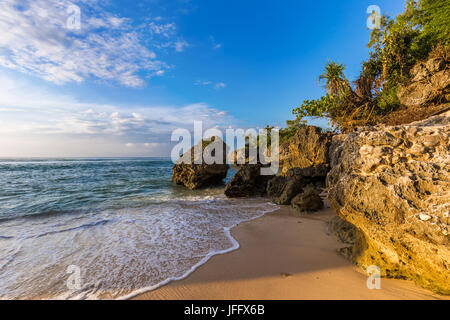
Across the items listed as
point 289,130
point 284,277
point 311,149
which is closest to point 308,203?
point 284,277

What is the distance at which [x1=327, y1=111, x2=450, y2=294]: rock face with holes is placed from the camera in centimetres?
224

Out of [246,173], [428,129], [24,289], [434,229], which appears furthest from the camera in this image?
[246,173]

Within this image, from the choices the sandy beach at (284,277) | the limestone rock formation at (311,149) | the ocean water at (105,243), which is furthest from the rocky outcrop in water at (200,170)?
the sandy beach at (284,277)

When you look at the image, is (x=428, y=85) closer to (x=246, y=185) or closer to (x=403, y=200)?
(x=246, y=185)

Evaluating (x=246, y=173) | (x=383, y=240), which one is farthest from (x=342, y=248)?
(x=246, y=173)

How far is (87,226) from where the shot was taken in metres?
6.06

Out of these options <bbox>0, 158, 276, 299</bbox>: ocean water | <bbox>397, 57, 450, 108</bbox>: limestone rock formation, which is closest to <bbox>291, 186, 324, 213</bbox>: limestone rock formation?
<bbox>0, 158, 276, 299</bbox>: ocean water

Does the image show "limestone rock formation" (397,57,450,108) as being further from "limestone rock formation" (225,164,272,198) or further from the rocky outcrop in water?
the rocky outcrop in water

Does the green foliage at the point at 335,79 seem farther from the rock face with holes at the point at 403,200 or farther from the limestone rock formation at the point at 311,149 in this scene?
the rock face with holes at the point at 403,200

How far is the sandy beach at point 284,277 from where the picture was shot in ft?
8.73

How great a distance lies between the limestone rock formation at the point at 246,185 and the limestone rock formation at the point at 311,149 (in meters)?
4.12

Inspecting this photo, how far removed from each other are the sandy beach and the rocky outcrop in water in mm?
9299
